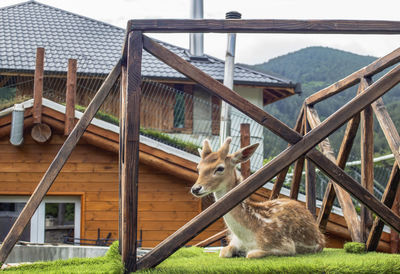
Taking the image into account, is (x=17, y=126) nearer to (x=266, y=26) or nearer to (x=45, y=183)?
(x=45, y=183)

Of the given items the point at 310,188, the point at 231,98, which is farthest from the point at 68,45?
the point at 231,98

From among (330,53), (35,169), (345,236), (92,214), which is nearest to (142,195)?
(92,214)

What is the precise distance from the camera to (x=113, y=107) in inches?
571

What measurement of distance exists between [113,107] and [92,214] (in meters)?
4.65

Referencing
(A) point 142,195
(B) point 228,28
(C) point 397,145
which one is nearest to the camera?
(B) point 228,28

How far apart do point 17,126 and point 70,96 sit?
1.19m

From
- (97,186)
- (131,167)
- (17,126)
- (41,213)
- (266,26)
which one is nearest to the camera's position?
(131,167)

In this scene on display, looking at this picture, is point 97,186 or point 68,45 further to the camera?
point 68,45

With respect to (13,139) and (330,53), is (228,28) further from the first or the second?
(330,53)

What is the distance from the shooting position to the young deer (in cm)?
404

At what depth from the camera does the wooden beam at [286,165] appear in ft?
11.1

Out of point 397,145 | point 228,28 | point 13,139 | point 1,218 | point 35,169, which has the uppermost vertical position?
point 228,28

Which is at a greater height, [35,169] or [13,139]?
[13,139]

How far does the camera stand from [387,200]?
187 inches
